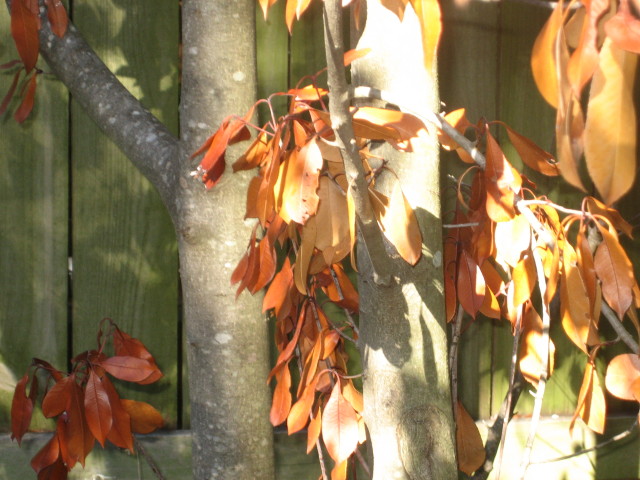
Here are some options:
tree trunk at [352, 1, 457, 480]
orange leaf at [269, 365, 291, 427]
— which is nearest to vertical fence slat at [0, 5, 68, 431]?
orange leaf at [269, 365, 291, 427]

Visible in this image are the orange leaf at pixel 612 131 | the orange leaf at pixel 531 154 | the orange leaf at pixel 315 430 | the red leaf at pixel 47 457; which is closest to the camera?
the orange leaf at pixel 612 131

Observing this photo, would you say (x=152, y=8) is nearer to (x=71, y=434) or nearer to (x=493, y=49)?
(x=493, y=49)

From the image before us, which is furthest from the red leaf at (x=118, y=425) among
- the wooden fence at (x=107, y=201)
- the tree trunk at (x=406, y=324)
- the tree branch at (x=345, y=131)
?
the tree branch at (x=345, y=131)

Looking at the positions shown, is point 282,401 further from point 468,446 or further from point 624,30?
point 624,30

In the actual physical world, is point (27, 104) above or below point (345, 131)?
above

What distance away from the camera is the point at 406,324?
3.15 feet

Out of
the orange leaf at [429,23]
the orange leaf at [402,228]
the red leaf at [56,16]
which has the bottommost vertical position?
the orange leaf at [402,228]

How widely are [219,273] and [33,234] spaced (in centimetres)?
60

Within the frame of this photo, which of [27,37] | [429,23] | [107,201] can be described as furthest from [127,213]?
[429,23]

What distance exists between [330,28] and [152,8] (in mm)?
1036

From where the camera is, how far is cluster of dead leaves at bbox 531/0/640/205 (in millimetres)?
421

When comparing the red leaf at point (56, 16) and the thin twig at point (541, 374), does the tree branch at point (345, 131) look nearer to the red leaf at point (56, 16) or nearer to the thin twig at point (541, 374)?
the thin twig at point (541, 374)

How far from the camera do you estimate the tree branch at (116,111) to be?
1185mm

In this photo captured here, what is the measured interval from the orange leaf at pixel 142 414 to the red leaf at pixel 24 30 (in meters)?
0.68
